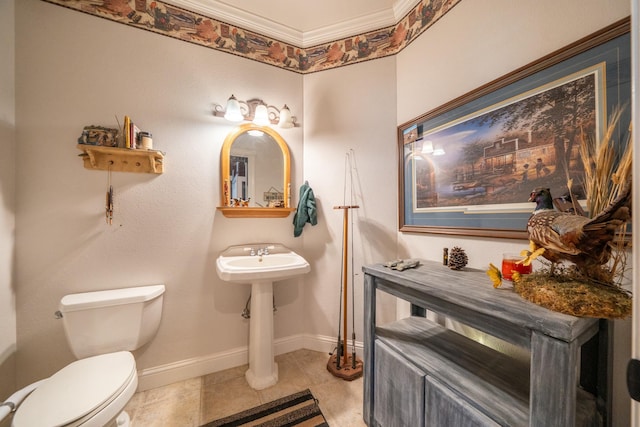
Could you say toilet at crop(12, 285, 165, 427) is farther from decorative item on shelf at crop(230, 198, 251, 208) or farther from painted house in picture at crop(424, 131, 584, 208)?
painted house in picture at crop(424, 131, 584, 208)

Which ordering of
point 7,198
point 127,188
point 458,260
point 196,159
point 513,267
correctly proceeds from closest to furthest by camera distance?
point 513,267 < point 458,260 < point 7,198 < point 127,188 < point 196,159

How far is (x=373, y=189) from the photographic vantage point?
179cm

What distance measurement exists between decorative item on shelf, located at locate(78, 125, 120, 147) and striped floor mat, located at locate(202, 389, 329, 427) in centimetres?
184

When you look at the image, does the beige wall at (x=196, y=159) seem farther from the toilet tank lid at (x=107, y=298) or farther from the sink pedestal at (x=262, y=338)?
the sink pedestal at (x=262, y=338)

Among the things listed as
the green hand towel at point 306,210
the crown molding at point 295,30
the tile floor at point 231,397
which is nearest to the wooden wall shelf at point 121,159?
the green hand towel at point 306,210

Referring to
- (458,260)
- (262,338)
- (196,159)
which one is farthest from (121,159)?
(458,260)

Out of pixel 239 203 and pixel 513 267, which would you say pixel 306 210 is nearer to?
pixel 239 203

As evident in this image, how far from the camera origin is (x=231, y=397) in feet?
4.77

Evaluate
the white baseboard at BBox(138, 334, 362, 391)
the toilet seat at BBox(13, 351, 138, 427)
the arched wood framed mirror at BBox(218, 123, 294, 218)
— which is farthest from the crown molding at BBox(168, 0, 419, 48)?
the white baseboard at BBox(138, 334, 362, 391)

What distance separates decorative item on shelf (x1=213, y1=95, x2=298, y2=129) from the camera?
1640 millimetres

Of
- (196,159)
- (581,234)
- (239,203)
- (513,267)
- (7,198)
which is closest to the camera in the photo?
(581,234)

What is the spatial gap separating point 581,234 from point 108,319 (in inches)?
84.7

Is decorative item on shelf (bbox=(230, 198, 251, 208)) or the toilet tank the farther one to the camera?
decorative item on shelf (bbox=(230, 198, 251, 208))

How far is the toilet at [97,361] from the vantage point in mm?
853
